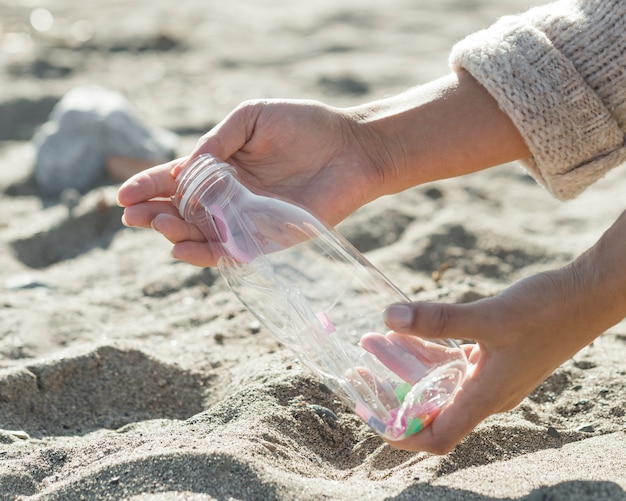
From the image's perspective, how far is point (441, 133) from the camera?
2463mm

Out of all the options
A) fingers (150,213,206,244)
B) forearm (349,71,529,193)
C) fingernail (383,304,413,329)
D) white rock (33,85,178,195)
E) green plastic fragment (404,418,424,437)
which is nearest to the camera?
fingernail (383,304,413,329)

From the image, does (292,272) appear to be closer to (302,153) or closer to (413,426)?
(302,153)

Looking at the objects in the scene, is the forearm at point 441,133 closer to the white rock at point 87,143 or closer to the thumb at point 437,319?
the thumb at point 437,319

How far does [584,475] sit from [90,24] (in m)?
4.95

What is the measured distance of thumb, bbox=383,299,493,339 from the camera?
→ 1.71 metres

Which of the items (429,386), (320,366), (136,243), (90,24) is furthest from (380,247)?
(90,24)

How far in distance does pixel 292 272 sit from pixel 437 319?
2.06 feet

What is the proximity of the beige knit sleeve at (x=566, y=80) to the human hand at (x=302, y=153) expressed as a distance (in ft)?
1.26

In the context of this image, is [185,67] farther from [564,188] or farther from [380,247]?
[564,188]

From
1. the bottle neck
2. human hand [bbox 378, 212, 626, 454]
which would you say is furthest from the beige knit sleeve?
the bottle neck

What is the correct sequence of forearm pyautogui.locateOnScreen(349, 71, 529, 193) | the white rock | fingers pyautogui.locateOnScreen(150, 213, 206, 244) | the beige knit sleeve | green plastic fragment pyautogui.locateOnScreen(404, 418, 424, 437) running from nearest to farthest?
green plastic fragment pyautogui.locateOnScreen(404, 418, 424, 437) → fingers pyautogui.locateOnScreen(150, 213, 206, 244) → the beige knit sleeve → forearm pyautogui.locateOnScreen(349, 71, 529, 193) → the white rock

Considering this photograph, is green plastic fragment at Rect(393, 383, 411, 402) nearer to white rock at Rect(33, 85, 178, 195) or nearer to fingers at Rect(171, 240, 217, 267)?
fingers at Rect(171, 240, 217, 267)

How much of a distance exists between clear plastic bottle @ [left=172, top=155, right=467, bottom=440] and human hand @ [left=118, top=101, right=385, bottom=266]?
9 cm

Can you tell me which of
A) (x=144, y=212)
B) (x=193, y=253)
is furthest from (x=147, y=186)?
(x=193, y=253)
